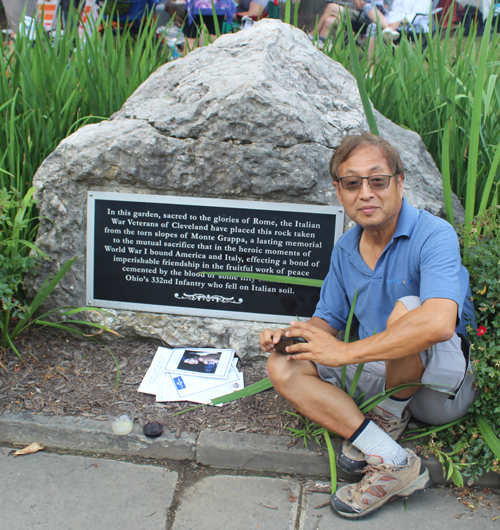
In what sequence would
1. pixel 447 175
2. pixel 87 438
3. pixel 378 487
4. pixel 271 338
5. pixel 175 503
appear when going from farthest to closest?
1. pixel 447 175
2. pixel 87 438
3. pixel 271 338
4. pixel 175 503
5. pixel 378 487

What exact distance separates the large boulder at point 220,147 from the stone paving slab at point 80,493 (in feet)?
2.58

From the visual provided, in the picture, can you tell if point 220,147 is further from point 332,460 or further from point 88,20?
point 88,20

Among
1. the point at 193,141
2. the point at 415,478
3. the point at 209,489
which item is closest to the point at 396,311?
the point at 415,478

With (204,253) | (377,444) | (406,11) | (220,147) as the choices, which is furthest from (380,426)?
(406,11)

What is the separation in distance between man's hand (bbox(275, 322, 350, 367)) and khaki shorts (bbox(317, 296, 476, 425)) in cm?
28

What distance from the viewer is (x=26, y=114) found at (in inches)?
110

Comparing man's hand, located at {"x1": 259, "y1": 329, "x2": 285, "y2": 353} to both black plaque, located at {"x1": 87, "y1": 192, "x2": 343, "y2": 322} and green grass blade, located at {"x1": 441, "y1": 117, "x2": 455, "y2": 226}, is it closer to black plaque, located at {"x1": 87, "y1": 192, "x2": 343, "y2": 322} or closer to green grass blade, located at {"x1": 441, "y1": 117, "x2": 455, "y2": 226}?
black plaque, located at {"x1": 87, "y1": 192, "x2": 343, "y2": 322}

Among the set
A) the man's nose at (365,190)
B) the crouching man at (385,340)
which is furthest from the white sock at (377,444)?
the man's nose at (365,190)

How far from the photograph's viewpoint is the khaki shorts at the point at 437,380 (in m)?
1.68

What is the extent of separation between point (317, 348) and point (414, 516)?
0.68m

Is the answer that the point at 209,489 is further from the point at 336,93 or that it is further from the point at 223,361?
the point at 336,93

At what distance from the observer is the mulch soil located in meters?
2.05

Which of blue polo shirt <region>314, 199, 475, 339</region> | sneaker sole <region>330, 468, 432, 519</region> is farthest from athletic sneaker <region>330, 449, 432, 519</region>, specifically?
blue polo shirt <region>314, 199, 475, 339</region>

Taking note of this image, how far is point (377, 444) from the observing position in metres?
1.70
